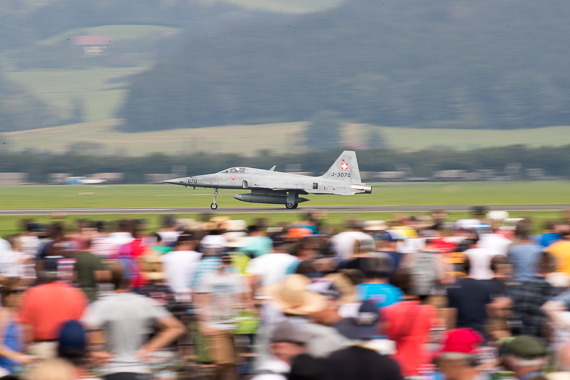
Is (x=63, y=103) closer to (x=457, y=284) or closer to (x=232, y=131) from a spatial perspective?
(x=232, y=131)

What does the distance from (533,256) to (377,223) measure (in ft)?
13.6

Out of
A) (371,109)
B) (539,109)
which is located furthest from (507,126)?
(371,109)

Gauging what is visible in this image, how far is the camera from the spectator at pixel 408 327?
5.40m

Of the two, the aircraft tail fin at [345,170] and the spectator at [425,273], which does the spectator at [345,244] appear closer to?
the spectator at [425,273]

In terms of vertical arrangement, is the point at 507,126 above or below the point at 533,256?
above

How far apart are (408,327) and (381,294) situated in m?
0.74

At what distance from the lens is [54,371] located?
414cm

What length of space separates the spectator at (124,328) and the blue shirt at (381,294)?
1.83m

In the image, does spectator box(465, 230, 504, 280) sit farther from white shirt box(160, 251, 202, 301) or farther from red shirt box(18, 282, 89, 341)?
red shirt box(18, 282, 89, 341)

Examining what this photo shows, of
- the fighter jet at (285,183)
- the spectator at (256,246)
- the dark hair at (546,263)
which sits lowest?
the dark hair at (546,263)

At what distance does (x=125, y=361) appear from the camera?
5.27m

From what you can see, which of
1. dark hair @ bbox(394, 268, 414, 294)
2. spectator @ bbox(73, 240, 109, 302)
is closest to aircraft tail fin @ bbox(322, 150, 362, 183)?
spectator @ bbox(73, 240, 109, 302)

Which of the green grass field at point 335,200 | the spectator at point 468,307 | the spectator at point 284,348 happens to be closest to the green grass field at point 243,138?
the green grass field at point 335,200

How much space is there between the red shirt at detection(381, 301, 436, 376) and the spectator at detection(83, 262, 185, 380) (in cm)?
182
